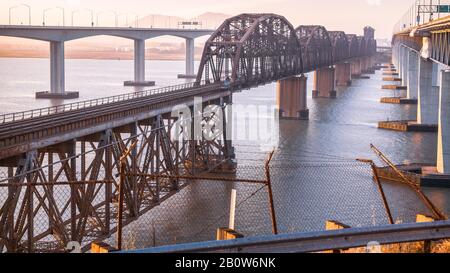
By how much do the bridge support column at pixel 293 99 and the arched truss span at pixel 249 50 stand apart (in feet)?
5.78

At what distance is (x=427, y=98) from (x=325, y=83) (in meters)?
55.2

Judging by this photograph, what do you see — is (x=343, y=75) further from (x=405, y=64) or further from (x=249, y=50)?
(x=249, y=50)

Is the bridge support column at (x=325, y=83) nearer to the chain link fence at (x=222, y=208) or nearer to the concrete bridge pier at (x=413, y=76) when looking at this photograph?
the concrete bridge pier at (x=413, y=76)

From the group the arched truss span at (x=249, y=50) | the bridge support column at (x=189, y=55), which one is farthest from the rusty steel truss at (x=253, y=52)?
the bridge support column at (x=189, y=55)

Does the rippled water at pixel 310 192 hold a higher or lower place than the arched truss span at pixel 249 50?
lower

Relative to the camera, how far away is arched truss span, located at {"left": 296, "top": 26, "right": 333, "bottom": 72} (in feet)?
404

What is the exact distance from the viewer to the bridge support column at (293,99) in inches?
3767

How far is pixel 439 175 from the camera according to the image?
50250mm

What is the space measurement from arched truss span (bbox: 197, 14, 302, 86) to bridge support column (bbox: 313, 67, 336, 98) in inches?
1132

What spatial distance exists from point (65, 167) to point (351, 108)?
3426 inches

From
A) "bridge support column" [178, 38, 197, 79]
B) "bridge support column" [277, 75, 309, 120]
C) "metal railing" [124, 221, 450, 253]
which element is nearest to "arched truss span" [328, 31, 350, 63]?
"bridge support column" [178, 38, 197, 79]

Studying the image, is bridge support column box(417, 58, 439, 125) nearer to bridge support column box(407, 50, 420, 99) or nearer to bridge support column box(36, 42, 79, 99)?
bridge support column box(407, 50, 420, 99)
